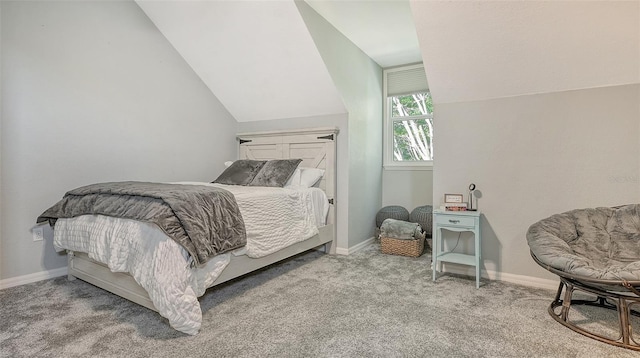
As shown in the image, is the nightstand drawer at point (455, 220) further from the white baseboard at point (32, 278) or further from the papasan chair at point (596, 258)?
the white baseboard at point (32, 278)

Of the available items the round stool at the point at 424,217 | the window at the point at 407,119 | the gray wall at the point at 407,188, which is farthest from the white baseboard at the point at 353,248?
the window at the point at 407,119

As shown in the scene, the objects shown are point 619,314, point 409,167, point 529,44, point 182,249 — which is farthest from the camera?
point 409,167

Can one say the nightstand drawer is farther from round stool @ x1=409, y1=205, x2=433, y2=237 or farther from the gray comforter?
the gray comforter

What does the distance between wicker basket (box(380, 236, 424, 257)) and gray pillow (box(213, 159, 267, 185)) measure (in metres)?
1.60

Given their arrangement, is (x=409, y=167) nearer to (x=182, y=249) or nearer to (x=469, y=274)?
(x=469, y=274)

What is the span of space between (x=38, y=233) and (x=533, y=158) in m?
4.09

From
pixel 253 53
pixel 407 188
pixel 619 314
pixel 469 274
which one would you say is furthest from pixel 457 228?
pixel 253 53

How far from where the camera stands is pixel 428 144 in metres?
4.40

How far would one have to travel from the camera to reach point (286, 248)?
288 cm

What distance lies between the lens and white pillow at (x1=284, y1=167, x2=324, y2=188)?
3.51 meters

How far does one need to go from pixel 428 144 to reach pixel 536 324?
2.79 metres

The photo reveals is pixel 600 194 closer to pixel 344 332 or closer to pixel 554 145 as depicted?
pixel 554 145

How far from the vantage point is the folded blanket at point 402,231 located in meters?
3.54

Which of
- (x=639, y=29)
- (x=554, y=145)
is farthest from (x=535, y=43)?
(x=554, y=145)
